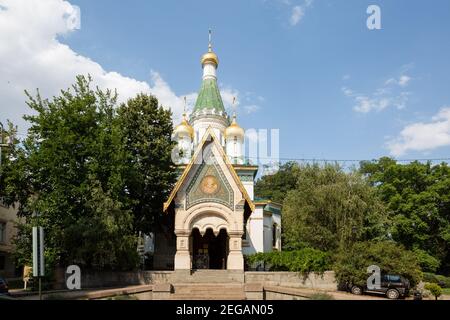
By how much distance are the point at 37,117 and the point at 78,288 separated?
9754 mm

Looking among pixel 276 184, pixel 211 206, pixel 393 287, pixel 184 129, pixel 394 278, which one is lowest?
pixel 393 287

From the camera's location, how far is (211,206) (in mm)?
23078

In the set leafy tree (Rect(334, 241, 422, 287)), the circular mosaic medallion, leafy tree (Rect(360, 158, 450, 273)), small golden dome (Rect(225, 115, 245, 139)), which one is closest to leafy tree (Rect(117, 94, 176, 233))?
the circular mosaic medallion

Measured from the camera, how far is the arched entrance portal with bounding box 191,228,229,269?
26.5 meters

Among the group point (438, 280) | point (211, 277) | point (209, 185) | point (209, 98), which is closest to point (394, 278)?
point (211, 277)

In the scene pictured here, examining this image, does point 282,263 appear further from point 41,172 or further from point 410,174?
point 410,174

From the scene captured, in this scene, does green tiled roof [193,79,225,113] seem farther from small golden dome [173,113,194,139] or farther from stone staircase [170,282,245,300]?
stone staircase [170,282,245,300]

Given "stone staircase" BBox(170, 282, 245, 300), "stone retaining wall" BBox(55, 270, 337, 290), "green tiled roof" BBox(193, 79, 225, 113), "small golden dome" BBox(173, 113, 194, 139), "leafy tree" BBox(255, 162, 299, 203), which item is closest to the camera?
"stone staircase" BBox(170, 282, 245, 300)

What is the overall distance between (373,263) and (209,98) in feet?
75.7

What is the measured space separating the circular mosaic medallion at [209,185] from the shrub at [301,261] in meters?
5.34

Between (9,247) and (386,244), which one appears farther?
(9,247)

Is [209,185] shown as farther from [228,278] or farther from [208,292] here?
[208,292]
